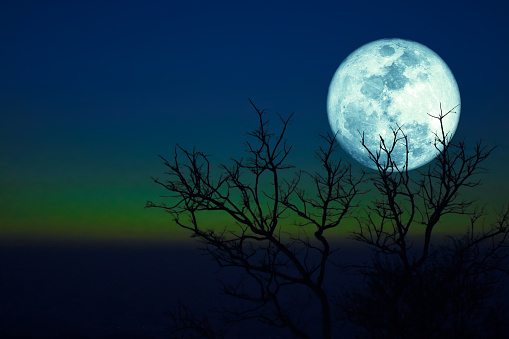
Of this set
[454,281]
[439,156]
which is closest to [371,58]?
[439,156]

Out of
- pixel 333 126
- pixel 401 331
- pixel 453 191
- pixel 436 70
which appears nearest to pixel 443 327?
pixel 401 331

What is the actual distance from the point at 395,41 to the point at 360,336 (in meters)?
11.4

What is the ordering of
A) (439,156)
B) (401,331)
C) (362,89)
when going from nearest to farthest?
(401,331)
(439,156)
(362,89)

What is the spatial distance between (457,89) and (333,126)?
16.7 feet

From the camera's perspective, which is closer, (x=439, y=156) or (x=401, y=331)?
(x=401, y=331)

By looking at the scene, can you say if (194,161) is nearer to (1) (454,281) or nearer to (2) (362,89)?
(1) (454,281)

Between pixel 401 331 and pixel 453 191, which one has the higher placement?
pixel 453 191

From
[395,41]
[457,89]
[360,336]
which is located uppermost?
[395,41]

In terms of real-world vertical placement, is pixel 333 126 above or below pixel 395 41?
below

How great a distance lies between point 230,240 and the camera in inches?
474

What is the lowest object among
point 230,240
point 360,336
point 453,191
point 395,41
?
point 360,336

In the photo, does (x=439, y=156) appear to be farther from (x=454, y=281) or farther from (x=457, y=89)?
(x=457, y=89)

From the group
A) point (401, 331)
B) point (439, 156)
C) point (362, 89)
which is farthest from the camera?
point (362, 89)

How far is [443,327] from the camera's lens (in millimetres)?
12078
